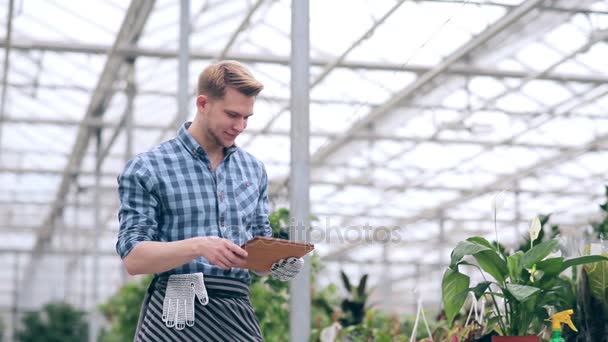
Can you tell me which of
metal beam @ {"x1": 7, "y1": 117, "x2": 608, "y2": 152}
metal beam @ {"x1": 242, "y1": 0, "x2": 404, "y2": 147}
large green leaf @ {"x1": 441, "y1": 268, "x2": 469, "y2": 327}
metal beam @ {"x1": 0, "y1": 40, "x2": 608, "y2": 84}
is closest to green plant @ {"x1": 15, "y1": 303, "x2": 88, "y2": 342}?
metal beam @ {"x1": 7, "y1": 117, "x2": 608, "y2": 152}

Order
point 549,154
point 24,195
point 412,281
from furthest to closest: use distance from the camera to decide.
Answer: point 412,281
point 24,195
point 549,154

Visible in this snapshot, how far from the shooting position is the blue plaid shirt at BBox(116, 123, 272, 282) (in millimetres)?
2268

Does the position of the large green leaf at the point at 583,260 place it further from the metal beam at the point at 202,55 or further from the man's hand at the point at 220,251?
the metal beam at the point at 202,55

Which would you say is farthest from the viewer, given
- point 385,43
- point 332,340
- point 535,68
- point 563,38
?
point 535,68

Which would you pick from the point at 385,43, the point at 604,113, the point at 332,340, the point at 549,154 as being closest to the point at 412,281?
the point at 549,154

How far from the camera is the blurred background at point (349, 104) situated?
8.71 m

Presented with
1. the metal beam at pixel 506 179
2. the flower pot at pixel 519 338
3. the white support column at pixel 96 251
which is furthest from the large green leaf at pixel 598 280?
the metal beam at pixel 506 179

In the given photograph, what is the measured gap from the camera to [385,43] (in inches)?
349

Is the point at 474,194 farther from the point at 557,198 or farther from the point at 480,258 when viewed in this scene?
the point at 480,258

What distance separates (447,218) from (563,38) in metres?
10.6

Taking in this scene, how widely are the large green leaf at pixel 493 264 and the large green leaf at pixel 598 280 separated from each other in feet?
1.19

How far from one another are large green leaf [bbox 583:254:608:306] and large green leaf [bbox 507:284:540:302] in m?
0.42

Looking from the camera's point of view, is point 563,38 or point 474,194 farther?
point 474,194

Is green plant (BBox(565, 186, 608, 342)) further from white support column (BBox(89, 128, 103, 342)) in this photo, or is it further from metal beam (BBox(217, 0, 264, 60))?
white support column (BBox(89, 128, 103, 342))
